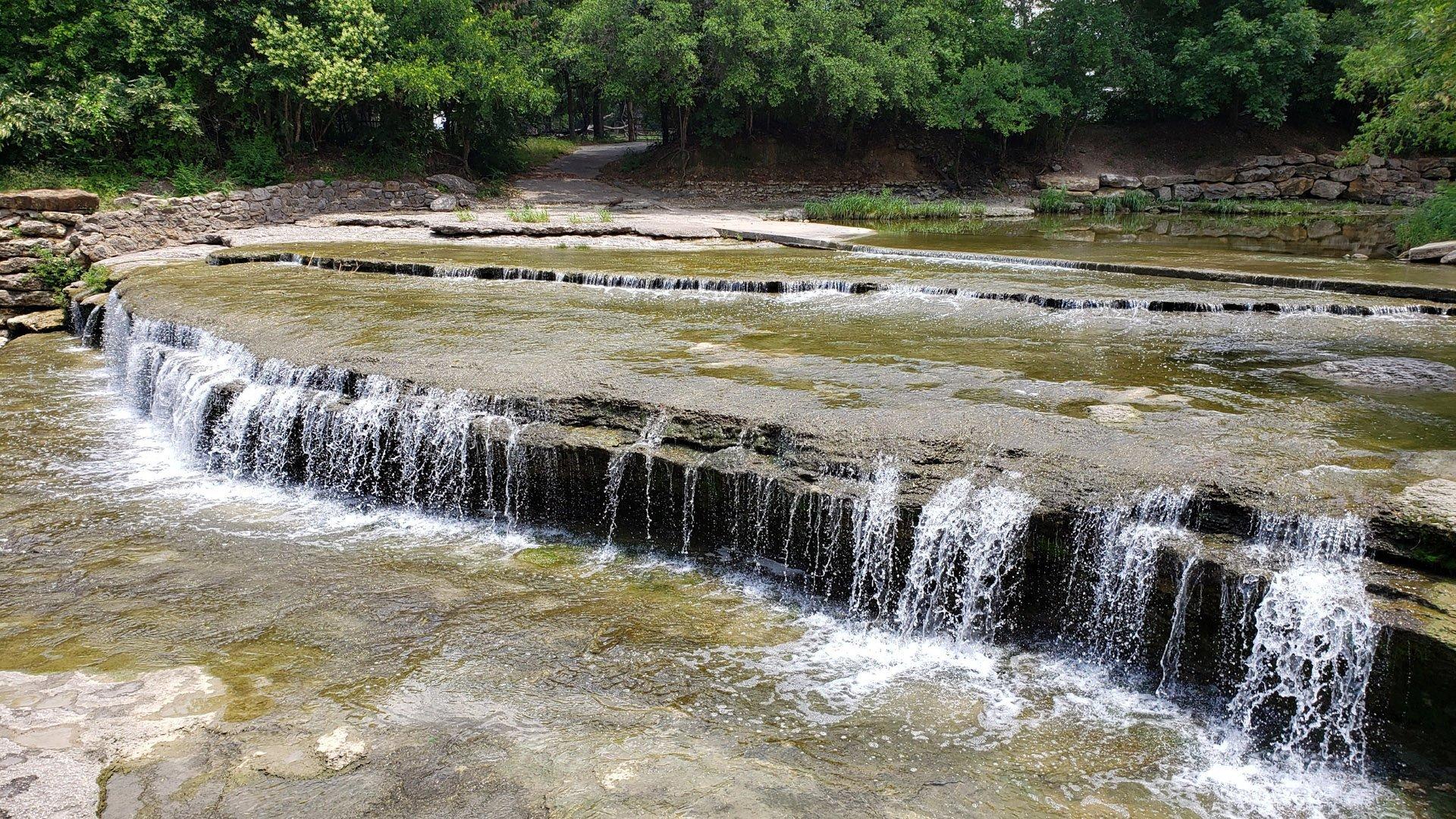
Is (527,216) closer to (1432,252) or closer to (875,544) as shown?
(875,544)

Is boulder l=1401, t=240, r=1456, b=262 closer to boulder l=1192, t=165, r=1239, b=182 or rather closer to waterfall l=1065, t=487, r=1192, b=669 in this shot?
waterfall l=1065, t=487, r=1192, b=669

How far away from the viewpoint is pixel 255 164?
20.5 meters

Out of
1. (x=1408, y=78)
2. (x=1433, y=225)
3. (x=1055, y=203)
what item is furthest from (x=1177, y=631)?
(x=1055, y=203)

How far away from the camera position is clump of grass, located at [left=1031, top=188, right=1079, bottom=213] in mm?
25562

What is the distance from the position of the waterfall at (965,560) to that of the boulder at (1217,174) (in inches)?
1073

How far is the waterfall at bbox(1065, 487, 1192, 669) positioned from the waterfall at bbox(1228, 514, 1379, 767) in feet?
1.68

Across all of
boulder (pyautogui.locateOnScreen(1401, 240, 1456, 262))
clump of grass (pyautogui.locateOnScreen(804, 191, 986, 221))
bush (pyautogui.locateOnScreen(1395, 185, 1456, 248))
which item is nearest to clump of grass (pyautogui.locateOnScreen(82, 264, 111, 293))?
clump of grass (pyautogui.locateOnScreen(804, 191, 986, 221))

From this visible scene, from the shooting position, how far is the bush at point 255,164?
20281 mm

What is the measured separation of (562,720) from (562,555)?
2.00 m

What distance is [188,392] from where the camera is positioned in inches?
318

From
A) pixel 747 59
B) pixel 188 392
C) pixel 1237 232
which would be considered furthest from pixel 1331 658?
pixel 747 59

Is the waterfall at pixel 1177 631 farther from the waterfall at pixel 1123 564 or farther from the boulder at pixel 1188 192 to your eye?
the boulder at pixel 1188 192

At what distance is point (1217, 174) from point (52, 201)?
2913 cm

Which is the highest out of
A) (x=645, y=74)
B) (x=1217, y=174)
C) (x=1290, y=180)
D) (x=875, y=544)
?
(x=645, y=74)
